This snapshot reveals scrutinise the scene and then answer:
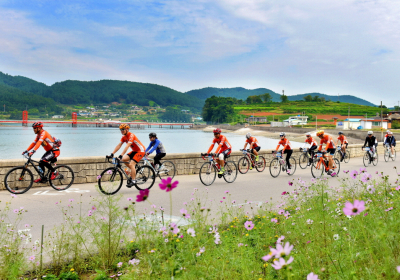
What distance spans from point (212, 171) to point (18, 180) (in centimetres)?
612

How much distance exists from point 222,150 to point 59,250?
872 cm

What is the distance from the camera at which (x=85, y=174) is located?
37.9 ft

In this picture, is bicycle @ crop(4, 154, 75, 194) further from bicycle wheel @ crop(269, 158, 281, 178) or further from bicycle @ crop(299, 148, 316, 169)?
bicycle @ crop(299, 148, 316, 169)

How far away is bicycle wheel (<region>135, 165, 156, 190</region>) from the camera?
1046cm

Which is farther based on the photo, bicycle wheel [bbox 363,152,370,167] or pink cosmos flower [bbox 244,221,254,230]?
bicycle wheel [bbox 363,152,370,167]

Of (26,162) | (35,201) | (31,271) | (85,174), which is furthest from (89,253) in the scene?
(85,174)

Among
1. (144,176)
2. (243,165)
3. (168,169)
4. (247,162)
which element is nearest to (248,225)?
(144,176)

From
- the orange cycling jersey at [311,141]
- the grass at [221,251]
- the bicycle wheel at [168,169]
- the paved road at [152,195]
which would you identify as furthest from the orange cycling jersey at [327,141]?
the grass at [221,251]

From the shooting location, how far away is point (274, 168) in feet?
46.0

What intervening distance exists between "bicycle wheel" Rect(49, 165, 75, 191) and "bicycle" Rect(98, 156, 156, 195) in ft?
3.69

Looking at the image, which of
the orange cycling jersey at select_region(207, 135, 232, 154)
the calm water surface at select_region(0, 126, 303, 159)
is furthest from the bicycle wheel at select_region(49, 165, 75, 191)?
the calm water surface at select_region(0, 126, 303, 159)

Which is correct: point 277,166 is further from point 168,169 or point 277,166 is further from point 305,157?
point 305,157

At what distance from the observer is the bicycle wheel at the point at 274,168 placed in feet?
45.7

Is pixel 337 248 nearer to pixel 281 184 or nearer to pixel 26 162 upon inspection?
A: pixel 281 184
